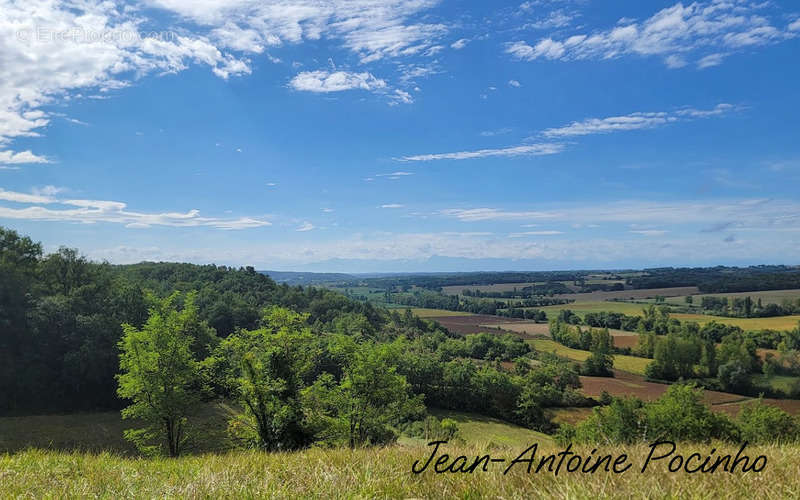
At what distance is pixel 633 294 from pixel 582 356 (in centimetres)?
9754

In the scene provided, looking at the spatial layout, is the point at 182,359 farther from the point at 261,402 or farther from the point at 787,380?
the point at 787,380

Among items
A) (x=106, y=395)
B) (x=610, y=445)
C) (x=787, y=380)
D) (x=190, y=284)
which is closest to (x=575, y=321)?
(x=787, y=380)

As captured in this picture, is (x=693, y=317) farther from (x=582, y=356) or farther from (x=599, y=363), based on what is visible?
(x=599, y=363)

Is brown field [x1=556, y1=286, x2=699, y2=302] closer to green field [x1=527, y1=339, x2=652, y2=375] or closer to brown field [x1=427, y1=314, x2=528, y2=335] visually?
brown field [x1=427, y1=314, x2=528, y2=335]

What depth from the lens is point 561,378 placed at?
73188 millimetres

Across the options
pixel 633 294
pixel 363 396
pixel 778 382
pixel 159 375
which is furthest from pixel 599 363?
pixel 633 294

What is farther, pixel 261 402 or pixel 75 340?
pixel 75 340

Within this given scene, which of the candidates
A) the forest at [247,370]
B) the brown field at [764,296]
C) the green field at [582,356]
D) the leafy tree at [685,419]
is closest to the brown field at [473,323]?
the green field at [582,356]

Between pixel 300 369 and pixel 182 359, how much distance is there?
28.4 feet

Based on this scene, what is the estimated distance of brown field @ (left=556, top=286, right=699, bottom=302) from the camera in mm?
162875

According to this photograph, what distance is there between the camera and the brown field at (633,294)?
6412 inches

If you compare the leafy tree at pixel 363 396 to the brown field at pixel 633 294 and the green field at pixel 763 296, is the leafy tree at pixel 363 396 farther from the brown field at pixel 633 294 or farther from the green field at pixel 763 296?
the brown field at pixel 633 294

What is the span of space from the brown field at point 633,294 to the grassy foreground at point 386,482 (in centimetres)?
17987

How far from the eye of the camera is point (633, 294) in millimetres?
170875
